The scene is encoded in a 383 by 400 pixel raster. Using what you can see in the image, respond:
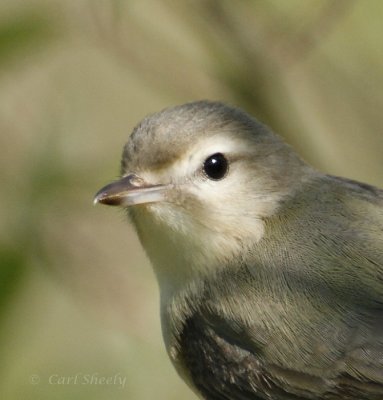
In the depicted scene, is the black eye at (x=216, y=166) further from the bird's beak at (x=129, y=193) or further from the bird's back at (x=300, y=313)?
the bird's back at (x=300, y=313)

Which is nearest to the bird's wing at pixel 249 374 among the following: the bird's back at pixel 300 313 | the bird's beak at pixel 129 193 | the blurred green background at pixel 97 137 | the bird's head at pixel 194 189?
the bird's back at pixel 300 313

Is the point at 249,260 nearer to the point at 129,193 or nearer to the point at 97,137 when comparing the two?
the point at 129,193

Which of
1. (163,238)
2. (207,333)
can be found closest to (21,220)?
(163,238)

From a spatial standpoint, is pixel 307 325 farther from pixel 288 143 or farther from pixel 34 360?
pixel 34 360

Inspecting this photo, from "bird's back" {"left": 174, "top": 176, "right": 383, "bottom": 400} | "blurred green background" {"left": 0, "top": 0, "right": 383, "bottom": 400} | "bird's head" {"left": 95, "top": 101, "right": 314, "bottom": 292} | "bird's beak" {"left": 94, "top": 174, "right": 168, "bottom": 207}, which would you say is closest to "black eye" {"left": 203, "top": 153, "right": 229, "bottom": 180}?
"bird's head" {"left": 95, "top": 101, "right": 314, "bottom": 292}

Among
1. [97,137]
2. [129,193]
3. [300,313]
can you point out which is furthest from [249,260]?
Answer: [97,137]

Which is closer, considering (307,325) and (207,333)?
(307,325)

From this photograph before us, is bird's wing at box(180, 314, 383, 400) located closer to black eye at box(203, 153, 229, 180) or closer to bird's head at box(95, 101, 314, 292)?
bird's head at box(95, 101, 314, 292)

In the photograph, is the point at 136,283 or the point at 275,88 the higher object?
the point at 275,88
